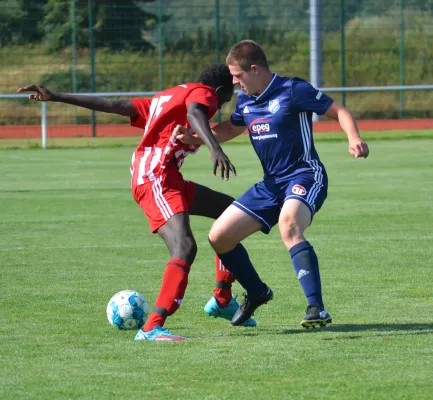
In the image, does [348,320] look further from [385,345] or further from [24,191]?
[24,191]

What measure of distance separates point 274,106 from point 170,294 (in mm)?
1409

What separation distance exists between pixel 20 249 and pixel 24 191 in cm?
589

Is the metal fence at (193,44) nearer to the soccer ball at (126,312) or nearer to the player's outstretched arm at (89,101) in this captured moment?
the player's outstretched arm at (89,101)

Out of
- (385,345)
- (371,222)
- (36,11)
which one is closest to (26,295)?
(385,345)

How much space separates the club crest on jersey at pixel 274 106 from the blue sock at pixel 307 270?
884mm

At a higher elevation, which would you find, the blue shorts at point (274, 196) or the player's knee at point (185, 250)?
the blue shorts at point (274, 196)

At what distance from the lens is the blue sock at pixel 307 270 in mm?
6914

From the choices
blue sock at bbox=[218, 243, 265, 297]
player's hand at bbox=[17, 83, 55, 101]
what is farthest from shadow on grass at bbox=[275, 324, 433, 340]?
player's hand at bbox=[17, 83, 55, 101]

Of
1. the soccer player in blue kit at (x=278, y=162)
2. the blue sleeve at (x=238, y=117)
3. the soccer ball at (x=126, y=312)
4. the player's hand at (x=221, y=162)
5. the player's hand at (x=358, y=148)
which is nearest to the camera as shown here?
the player's hand at (x=221, y=162)

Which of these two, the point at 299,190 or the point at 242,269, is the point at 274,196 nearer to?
the point at 299,190

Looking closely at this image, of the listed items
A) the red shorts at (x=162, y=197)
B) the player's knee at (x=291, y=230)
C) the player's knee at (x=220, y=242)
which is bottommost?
the player's knee at (x=220, y=242)

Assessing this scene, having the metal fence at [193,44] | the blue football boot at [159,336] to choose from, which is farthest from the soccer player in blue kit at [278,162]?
the metal fence at [193,44]

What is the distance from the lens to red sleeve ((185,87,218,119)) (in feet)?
22.8

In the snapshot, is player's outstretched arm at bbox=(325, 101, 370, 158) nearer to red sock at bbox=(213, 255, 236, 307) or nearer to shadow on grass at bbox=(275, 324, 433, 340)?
shadow on grass at bbox=(275, 324, 433, 340)
